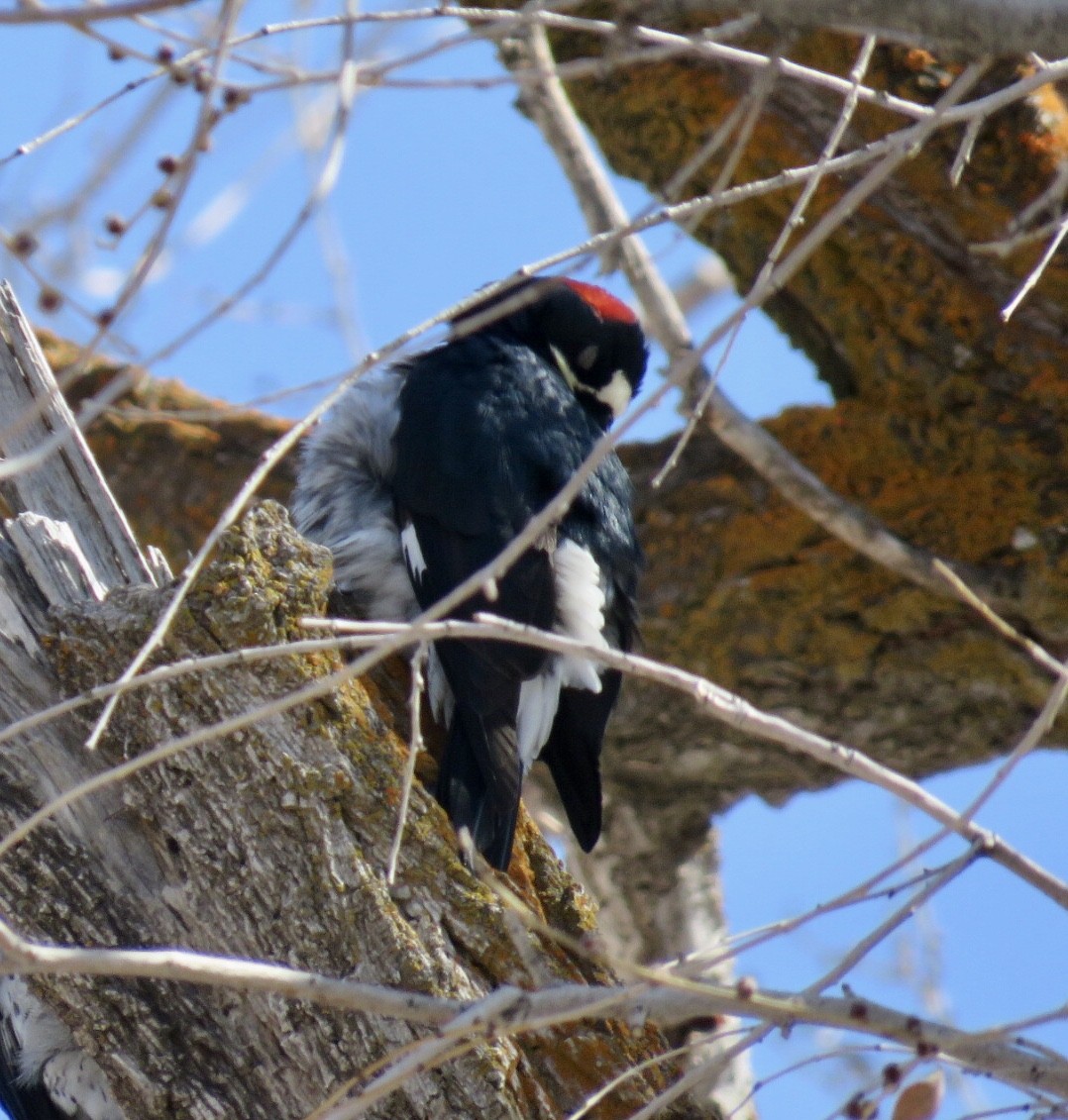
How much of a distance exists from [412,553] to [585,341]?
79cm

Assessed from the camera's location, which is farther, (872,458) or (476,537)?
(872,458)

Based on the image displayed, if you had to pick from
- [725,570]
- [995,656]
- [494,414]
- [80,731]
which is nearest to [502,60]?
[494,414]

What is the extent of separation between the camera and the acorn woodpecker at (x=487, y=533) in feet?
8.52

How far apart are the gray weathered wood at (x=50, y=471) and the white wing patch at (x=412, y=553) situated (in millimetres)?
544

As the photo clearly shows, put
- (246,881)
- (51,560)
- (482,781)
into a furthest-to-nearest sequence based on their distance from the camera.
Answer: (482,781) < (51,560) < (246,881)

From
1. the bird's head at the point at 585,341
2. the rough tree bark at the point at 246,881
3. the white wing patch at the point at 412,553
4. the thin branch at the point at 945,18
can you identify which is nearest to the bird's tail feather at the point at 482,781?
the rough tree bark at the point at 246,881

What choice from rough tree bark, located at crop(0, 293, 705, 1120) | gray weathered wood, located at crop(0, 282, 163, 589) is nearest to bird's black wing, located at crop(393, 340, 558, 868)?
rough tree bark, located at crop(0, 293, 705, 1120)

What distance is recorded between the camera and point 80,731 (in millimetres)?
2047

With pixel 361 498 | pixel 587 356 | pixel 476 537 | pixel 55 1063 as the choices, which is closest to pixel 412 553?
pixel 476 537

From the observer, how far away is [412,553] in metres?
2.85

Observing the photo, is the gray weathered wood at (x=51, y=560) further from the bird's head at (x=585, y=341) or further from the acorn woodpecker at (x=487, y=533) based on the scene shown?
the bird's head at (x=585, y=341)

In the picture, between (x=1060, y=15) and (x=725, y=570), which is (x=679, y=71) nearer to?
(x=725, y=570)

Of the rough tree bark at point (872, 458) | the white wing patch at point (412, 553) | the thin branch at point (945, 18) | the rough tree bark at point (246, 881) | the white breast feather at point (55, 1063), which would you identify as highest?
the rough tree bark at point (872, 458)

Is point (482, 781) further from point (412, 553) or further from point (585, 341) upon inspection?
point (585, 341)
